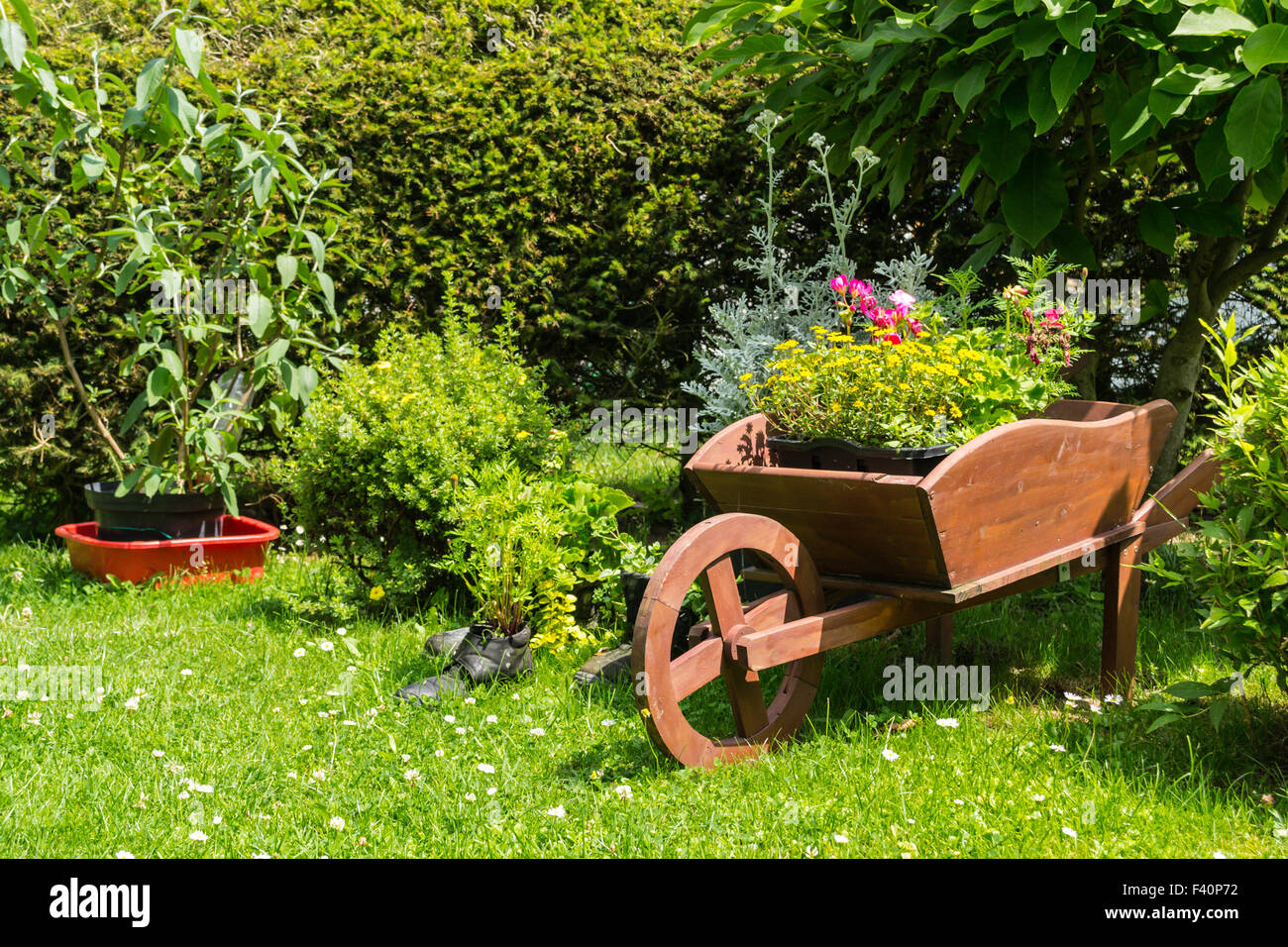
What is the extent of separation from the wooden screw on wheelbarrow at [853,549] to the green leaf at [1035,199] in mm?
744

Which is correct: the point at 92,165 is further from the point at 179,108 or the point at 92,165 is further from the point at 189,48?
the point at 189,48

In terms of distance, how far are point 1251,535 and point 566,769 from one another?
166 centimetres

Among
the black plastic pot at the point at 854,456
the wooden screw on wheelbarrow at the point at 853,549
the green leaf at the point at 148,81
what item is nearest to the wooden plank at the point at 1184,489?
the wooden screw on wheelbarrow at the point at 853,549

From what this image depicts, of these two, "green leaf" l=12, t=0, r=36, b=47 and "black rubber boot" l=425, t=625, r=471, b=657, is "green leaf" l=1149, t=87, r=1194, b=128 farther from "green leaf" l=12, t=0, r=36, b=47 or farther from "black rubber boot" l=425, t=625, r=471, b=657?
"green leaf" l=12, t=0, r=36, b=47

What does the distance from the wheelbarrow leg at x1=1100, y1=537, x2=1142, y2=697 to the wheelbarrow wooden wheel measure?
886 mm

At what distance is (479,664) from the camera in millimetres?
2967

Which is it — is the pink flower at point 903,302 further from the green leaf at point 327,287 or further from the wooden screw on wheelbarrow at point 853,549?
the green leaf at point 327,287

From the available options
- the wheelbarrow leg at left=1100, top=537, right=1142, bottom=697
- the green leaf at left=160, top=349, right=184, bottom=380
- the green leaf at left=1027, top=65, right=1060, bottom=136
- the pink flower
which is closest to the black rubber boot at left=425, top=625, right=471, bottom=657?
the green leaf at left=160, top=349, right=184, bottom=380

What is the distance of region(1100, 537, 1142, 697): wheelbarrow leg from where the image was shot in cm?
275

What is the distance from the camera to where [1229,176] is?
340 centimetres

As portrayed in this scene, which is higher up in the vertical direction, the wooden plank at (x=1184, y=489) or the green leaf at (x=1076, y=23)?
the green leaf at (x=1076, y=23)

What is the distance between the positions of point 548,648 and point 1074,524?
161 centimetres

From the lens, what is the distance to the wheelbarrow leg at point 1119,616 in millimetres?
2752

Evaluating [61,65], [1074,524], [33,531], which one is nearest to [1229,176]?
[1074,524]
